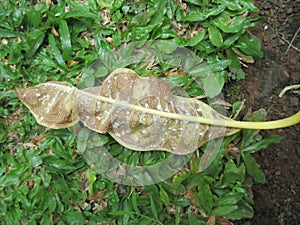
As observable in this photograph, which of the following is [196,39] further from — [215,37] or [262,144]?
[262,144]

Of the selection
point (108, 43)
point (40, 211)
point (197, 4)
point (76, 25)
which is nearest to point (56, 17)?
point (76, 25)

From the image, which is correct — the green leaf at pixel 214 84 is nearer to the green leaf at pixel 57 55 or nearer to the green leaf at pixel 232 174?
the green leaf at pixel 232 174

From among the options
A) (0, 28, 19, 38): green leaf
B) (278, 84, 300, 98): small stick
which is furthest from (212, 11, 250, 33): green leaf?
(0, 28, 19, 38): green leaf

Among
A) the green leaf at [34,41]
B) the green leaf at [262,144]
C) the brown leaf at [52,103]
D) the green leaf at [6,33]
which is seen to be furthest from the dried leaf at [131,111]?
the green leaf at [6,33]

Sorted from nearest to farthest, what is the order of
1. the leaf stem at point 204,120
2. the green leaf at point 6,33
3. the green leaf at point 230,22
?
1. the leaf stem at point 204,120
2. the green leaf at point 230,22
3. the green leaf at point 6,33

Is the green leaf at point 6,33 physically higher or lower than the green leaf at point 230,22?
lower
